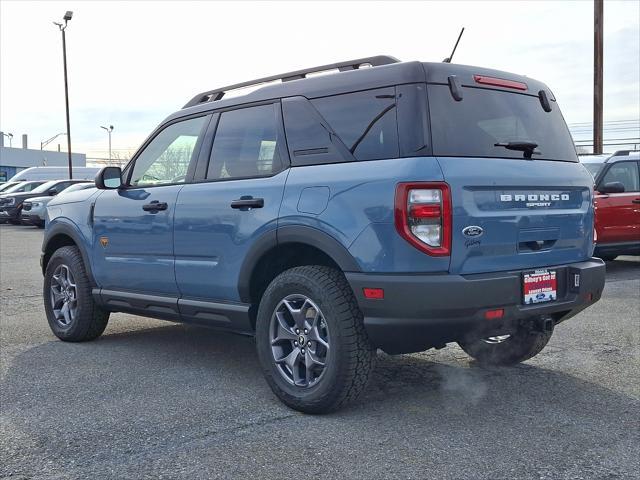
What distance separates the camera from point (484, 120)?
4172mm

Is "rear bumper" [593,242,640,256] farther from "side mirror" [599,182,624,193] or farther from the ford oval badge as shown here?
the ford oval badge

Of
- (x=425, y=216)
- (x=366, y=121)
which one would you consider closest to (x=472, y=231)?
(x=425, y=216)

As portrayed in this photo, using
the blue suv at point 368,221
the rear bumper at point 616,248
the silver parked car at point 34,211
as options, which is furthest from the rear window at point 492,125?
the silver parked car at point 34,211

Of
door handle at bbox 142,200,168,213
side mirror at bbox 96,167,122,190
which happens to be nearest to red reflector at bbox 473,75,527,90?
door handle at bbox 142,200,168,213

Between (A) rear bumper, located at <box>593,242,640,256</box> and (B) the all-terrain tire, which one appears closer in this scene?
(B) the all-terrain tire

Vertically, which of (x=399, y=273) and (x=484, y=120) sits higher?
(x=484, y=120)

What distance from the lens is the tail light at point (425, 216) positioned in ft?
12.2

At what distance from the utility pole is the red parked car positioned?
773 centimetres

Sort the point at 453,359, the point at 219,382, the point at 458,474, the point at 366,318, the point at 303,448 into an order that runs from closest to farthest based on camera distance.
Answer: the point at 458,474
the point at 303,448
the point at 366,318
the point at 219,382
the point at 453,359

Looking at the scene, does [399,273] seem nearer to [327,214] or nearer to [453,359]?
[327,214]

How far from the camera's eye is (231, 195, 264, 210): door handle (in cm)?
445

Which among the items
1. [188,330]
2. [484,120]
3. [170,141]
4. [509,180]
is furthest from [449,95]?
[188,330]

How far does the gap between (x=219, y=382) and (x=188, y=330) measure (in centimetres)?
195

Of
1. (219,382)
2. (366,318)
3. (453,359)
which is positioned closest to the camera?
(366,318)
